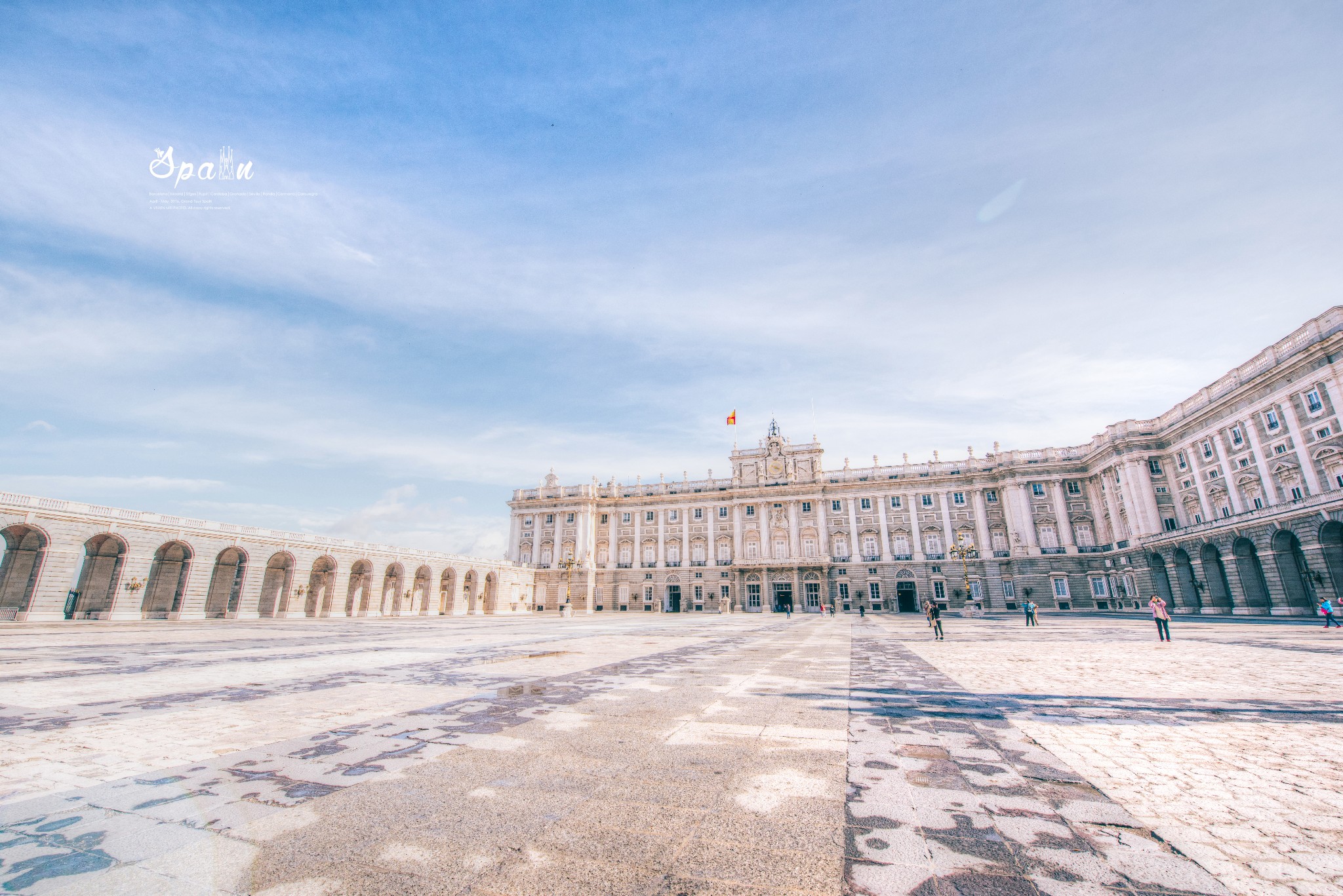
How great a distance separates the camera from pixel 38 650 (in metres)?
13.1

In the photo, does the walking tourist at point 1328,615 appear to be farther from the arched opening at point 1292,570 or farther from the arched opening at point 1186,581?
the arched opening at point 1186,581

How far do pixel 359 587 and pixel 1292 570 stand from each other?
61.3 metres

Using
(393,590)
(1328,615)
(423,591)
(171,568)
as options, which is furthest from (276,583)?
Result: (1328,615)

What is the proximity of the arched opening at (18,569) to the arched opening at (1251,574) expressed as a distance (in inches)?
2554

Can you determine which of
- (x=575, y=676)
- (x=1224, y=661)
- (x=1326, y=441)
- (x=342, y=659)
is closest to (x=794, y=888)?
(x=575, y=676)

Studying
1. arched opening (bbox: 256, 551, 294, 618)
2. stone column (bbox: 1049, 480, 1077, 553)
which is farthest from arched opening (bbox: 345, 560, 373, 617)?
stone column (bbox: 1049, 480, 1077, 553)

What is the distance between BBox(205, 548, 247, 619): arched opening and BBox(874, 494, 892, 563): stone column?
52.4 meters

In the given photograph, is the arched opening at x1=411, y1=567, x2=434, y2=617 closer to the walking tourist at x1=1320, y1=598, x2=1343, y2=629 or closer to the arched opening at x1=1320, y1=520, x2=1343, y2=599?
the walking tourist at x1=1320, y1=598, x2=1343, y2=629

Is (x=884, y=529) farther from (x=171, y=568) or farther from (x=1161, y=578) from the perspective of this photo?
(x=171, y=568)

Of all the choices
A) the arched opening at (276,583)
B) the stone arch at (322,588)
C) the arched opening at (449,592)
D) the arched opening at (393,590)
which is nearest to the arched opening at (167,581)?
the arched opening at (276,583)

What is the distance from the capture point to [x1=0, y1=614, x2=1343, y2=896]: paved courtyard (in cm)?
285

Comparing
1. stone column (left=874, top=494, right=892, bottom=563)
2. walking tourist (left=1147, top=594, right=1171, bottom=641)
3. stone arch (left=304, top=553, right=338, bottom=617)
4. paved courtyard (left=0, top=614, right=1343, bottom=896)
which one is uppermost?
stone column (left=874, top=494, right=892, bottom=563)

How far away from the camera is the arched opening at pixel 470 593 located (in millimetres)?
56938

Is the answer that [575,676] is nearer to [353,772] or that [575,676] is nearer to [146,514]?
[353,772]
